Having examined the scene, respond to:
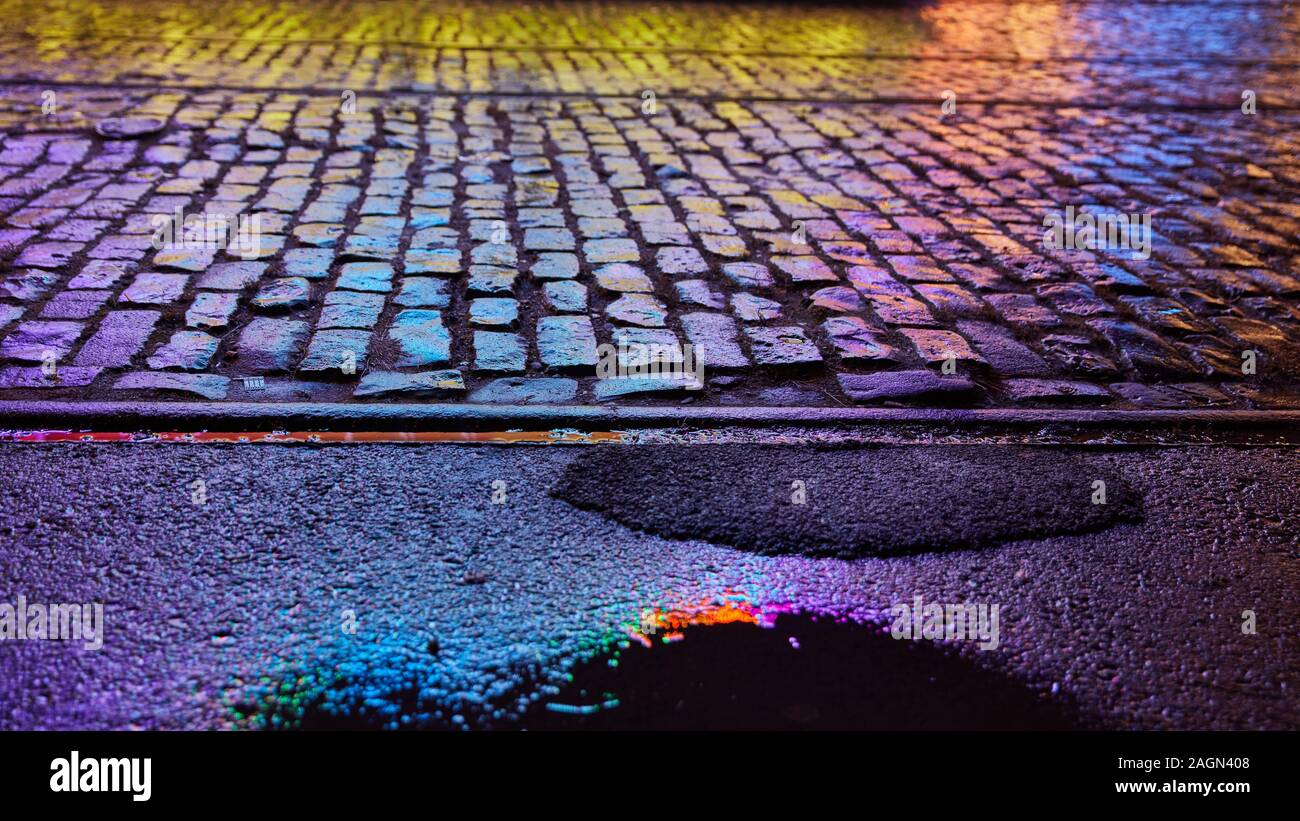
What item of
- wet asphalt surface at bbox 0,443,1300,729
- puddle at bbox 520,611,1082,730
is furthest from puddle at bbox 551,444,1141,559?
puddle at bbox 520,611,1082,730

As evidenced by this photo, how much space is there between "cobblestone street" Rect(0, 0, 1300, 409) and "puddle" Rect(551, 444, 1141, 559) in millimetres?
393

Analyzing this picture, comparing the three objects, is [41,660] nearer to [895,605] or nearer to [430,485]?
[430,485]

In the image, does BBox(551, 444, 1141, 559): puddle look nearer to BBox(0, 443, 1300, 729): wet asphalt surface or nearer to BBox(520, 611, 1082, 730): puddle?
BBox(0, 443, 1300, 729): wet asphalt surface

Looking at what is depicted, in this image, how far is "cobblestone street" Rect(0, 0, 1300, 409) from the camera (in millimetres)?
3668

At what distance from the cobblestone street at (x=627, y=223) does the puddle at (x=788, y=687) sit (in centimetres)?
122

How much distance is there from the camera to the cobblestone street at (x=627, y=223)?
144 inches

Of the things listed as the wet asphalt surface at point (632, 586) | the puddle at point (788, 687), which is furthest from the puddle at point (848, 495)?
the puddle at point (788, 687)

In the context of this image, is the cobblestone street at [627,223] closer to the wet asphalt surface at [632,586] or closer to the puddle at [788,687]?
the wet asphalt surface at [632,586]

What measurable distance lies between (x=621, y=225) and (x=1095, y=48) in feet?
28.5

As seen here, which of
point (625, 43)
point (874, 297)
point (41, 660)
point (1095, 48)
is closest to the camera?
point (41, 660)

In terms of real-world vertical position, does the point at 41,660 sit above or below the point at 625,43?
below

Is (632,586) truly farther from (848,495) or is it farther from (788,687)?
(848,495)
